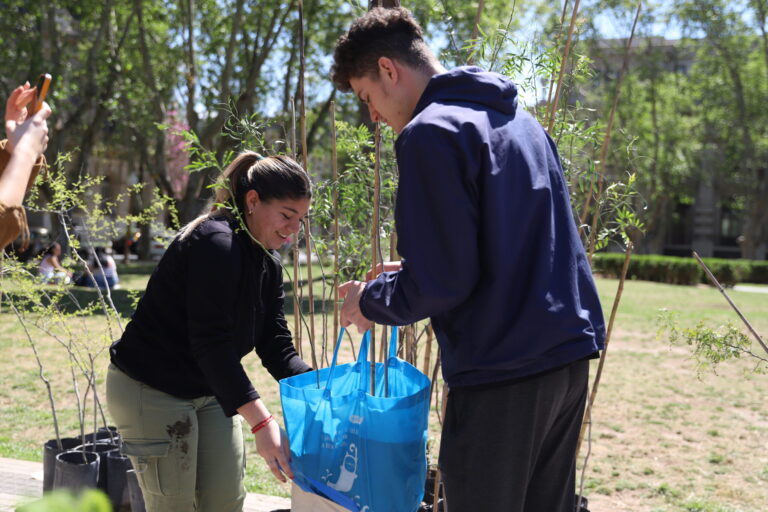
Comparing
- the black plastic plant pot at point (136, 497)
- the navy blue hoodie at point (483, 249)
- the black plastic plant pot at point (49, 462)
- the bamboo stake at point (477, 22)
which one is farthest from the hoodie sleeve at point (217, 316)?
the black plastic plant pot at point (49, 462)

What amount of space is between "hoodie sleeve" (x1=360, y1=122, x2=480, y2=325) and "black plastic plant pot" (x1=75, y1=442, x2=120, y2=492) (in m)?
2.71

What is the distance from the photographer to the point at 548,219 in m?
1.52

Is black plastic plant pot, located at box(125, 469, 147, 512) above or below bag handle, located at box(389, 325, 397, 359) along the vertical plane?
below

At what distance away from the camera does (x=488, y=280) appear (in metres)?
1.50

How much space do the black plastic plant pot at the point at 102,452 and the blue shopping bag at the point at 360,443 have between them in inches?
78.8

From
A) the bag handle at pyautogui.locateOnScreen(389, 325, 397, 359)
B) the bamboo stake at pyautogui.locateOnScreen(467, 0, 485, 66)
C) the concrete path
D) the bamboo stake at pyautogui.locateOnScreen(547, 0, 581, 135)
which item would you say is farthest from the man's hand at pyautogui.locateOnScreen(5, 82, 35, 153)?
the concrete path

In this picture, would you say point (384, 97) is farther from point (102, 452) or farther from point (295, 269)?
point (102, 452)

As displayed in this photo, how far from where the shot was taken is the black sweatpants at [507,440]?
154 cm

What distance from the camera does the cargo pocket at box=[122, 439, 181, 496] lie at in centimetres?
227

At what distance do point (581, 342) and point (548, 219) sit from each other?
26 centimetres

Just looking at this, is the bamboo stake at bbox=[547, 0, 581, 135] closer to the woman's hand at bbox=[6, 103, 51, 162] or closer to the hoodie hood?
the hoodie hood

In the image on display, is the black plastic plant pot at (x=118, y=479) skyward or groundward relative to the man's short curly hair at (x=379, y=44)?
groundward

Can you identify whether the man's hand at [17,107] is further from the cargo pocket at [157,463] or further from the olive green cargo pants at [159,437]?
the cargo pocket at [157,463]

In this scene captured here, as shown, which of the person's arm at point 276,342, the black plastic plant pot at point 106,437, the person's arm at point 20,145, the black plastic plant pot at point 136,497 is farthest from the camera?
the black plastic plant pot at point 106,437
